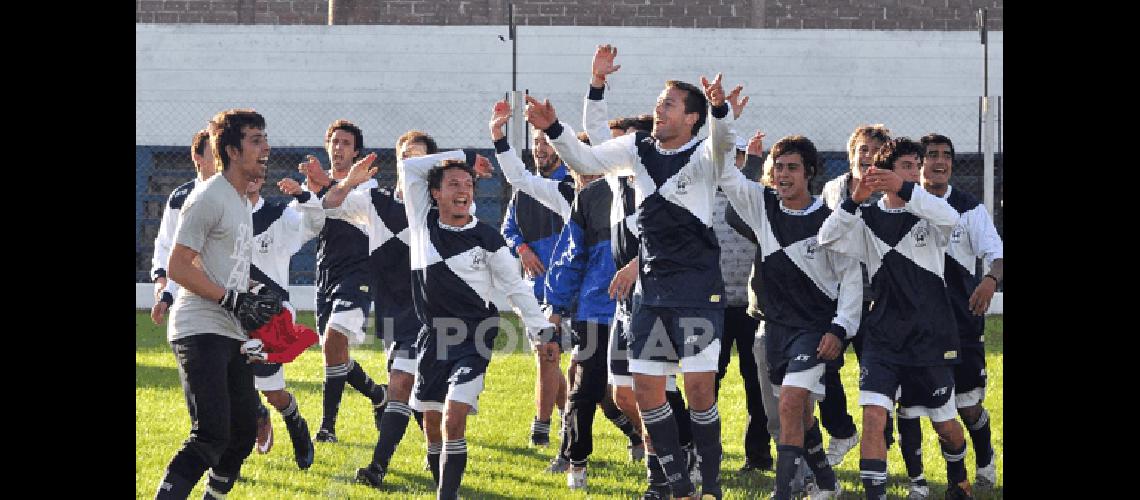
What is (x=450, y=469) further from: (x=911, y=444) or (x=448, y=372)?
(x=911, y=444)

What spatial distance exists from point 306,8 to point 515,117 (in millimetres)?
10374

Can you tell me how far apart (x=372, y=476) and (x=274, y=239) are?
6.09 feet

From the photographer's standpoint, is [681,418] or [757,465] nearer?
[681,418]

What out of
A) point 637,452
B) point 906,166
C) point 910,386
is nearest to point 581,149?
point 906,166

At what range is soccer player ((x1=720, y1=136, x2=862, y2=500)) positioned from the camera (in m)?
7.29

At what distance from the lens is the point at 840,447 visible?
27.2 ft

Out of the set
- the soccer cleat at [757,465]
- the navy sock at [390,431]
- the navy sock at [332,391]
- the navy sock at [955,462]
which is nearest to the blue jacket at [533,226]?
the navy sock at [332,391]

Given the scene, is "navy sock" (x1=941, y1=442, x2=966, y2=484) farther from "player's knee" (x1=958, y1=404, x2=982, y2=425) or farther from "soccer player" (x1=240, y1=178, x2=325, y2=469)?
"soccer player" (x1=240, y1=178, x2=325, y2=469)

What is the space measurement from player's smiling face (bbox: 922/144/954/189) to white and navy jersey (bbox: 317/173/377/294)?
378 cm

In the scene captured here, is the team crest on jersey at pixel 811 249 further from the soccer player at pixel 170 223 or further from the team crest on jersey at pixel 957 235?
the soccer player at pixel 170 223

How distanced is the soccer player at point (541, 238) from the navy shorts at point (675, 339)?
1971 millimetres

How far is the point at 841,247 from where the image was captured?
7234 mm
